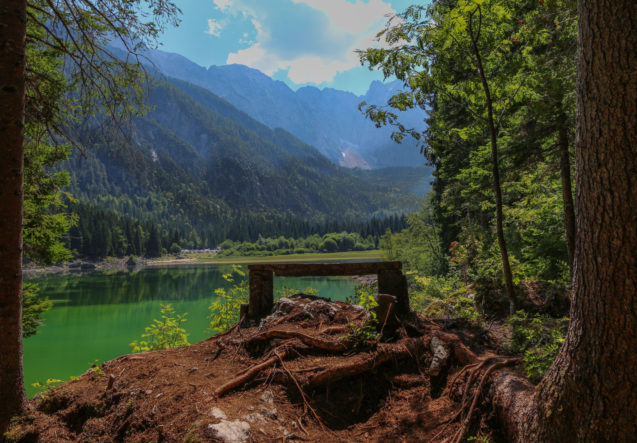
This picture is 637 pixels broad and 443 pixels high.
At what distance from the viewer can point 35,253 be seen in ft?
26.2

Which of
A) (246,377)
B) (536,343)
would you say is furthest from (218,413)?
(536,343)

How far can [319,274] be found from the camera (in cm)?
572

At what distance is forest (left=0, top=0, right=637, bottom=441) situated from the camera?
83.9 inches

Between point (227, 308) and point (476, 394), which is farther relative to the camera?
point (227, 308)

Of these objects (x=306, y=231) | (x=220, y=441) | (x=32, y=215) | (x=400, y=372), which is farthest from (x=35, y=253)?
(x=306, y=231)

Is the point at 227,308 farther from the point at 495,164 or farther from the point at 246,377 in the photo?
the point at 495,164

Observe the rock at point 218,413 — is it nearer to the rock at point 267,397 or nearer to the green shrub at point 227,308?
the rock at point 267,397

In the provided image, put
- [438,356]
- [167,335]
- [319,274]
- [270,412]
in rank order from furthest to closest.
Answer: [167,335] → [319,274] → [438,356] → [270,412]

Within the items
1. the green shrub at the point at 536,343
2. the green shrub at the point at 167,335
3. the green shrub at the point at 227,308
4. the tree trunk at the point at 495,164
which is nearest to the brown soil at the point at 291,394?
the green shrub at the point at 536,343

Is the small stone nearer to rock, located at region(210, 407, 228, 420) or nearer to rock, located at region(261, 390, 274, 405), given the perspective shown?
rock, located at region(261, 390, 274, 405)

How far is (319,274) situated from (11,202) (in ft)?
13.3

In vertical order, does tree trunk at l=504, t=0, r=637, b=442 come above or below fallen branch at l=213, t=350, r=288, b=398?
above

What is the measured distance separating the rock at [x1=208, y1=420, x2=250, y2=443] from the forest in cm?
86

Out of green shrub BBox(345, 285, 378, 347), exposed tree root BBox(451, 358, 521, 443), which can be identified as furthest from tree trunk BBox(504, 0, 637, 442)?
green shrub BBox(345, 285, 378, 347)
